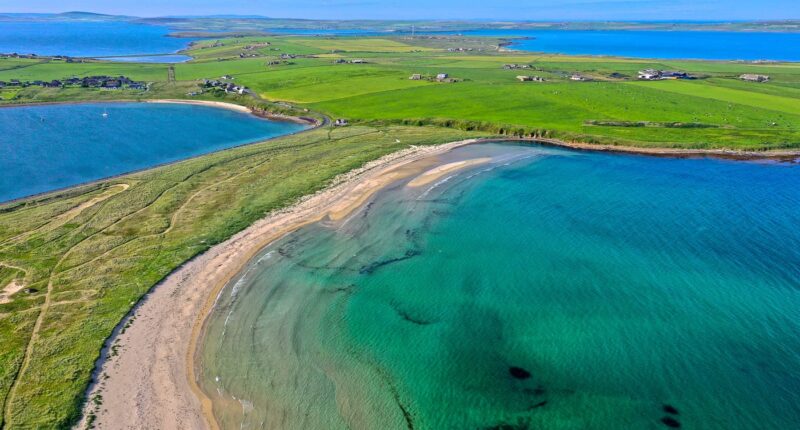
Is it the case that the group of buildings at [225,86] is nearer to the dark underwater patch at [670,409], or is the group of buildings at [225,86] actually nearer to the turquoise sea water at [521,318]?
the turquoise sea water at [521,318]

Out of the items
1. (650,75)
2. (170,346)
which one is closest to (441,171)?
(170,346)

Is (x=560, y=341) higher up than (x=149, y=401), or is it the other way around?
(x=560, y=341)

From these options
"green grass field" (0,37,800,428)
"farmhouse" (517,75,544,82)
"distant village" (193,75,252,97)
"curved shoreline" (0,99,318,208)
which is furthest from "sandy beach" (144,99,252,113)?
"farmhouse" (517,75,544,82)

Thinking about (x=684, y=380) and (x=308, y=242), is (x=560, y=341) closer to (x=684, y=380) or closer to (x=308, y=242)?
(x=684, y=380)

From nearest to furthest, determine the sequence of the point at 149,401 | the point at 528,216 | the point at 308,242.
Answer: the point at 149,401 < the point at 308,242 < the point at 528,216

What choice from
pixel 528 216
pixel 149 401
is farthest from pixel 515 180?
pixel 149 401

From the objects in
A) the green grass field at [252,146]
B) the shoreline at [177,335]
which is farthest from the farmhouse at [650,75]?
the shoreline at [177,335]
